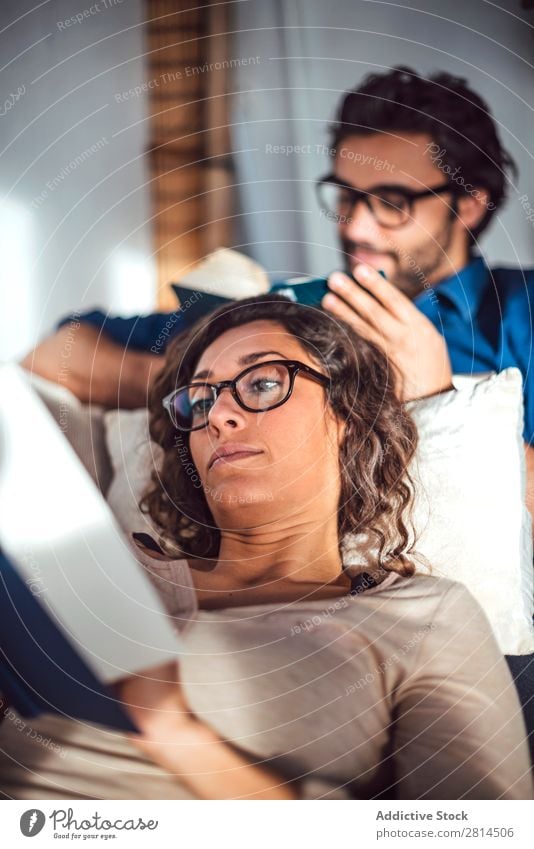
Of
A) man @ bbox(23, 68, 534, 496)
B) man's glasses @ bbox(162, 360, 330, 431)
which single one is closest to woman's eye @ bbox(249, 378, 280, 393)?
man's glasses @ bbox(162, 360, 330, 431)

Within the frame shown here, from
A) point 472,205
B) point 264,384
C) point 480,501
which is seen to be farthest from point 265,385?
point 472,205

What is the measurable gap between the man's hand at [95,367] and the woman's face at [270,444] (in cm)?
13

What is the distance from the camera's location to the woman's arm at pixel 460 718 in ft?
1.94

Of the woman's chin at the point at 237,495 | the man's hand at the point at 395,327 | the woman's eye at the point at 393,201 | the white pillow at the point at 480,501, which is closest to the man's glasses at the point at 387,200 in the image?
the woman's eye at the point at 393,201

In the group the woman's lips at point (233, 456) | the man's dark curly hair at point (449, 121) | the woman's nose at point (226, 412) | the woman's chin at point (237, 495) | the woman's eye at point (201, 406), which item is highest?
the man's dark curly hair at point (449, 121)

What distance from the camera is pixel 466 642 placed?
0.62 metres

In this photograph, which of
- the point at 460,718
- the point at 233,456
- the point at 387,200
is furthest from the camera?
the point at 387,200

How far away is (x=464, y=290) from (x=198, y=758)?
524 mm

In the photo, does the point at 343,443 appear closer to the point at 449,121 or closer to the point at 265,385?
the point at 265,385

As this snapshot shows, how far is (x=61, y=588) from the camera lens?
2.36 ft

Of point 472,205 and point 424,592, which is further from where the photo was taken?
point 472,205

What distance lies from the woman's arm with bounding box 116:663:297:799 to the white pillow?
194mm

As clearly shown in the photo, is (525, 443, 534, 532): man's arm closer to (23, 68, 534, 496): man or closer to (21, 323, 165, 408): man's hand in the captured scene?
(23, 68, 534, 496): man

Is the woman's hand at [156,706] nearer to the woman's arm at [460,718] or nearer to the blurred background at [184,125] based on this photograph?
the woman's arm at [460,718]
